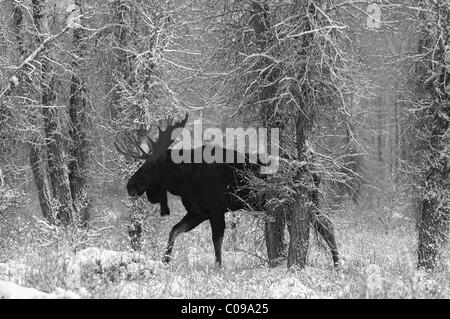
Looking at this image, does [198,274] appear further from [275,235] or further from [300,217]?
[275,235]

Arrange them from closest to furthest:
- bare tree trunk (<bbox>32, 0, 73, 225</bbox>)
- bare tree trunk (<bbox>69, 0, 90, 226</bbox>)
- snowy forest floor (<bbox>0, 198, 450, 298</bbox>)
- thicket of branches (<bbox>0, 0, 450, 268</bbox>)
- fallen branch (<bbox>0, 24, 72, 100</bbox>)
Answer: snowy forest floor (<bbox>0, 198, 450, 298</bbox>) < thicket of branches (<bbox>0, 0, 450, 268</bbox>) < fallen branch (<bbox>0, 24, 72, 100</bbox>) < bare tree trunk (<bbox>32, 0, 73, 225</bbox>) < bare tree trunk (<bbox>69, 0, 90, 226</bbox>)

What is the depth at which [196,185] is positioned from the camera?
14312mm

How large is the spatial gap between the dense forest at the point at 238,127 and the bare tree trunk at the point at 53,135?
0.06 meters

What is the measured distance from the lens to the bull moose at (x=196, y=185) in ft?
46.4

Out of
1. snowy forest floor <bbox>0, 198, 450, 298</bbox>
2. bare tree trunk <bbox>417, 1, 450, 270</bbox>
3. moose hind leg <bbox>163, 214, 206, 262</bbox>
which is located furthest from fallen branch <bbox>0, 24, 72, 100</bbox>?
bare tree trunk <bbox>417, 1, 450, 270</bbox>

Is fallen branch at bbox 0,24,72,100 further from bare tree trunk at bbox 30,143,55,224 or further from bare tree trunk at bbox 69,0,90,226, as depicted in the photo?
bare tree trunk at bbox 69,0,90,226

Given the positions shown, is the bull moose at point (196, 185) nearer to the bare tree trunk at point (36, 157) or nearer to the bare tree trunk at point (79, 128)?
the bare tree trunk at point (36, 157)

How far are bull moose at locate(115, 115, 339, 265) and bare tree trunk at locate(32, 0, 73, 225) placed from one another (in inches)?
221

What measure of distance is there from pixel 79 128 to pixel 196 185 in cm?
767

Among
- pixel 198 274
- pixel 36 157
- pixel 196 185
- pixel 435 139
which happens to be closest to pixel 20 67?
pixel 36 157

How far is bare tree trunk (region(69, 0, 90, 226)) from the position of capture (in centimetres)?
2006
